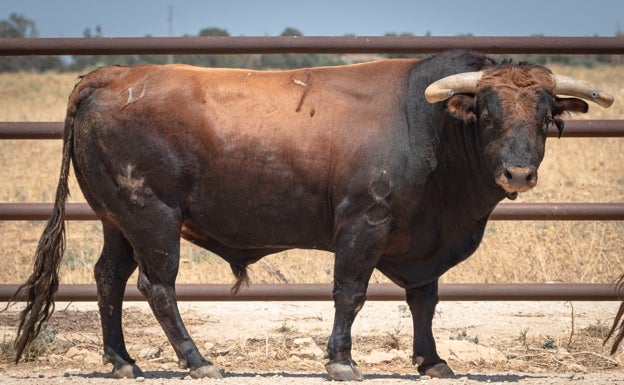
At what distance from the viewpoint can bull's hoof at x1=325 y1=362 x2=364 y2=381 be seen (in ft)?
19.9

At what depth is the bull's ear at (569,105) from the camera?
6109 millimetres

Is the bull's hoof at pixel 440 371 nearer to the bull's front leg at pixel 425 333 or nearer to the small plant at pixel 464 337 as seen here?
the bull's front leg at pixel 425 333

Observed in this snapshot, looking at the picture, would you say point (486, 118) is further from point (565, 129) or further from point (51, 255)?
point (51, 255)

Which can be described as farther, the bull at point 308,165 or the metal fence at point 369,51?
the metal fence at point 369,51

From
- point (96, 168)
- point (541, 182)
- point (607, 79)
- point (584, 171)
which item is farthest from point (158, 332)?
point (607, 79)

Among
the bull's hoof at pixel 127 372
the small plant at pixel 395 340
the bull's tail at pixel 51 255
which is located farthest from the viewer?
the small plant at pixel 395 340

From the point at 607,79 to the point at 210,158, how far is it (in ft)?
83.2

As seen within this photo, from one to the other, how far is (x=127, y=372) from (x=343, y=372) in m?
1.22

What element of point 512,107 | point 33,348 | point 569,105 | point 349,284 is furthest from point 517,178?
point 33,348

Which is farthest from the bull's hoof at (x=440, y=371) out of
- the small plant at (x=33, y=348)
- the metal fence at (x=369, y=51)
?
the small plant at (x=33, y=348)

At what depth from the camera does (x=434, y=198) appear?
245 inches

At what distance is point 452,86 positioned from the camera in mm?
5969

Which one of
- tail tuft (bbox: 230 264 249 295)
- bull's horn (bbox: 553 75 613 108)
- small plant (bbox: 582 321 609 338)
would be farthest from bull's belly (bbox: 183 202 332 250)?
small plant (bbox: 582 321 609 338)

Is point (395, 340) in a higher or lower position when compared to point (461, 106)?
lower
